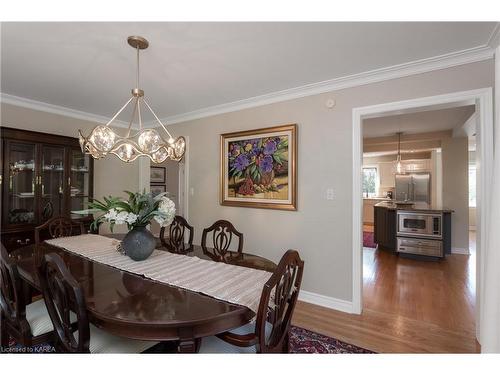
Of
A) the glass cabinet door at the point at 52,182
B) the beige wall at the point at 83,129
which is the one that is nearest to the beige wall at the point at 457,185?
the beige wall at the point at 83,129

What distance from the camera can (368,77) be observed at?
2408 millimetres

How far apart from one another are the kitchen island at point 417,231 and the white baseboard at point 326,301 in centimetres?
265

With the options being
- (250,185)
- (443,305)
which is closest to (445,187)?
(443,305)

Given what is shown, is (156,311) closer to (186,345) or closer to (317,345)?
(186,345)

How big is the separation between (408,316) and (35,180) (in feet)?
14.3

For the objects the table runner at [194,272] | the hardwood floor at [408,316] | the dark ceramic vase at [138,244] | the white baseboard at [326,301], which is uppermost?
the dark ceramic vase at [138,244]

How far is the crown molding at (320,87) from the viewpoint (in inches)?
79.0

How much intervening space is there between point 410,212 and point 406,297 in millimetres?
2087

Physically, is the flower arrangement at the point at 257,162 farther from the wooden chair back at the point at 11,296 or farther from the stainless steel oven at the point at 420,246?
the stainless steel oven at the point at 420,246

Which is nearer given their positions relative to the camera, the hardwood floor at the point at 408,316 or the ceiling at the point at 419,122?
the hardwood floor at the point at 408,316

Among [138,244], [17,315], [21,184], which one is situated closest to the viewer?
[17,315]

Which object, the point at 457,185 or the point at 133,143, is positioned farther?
the point at 457,185

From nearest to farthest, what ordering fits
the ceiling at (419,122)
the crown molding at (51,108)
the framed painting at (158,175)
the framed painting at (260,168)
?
the framed painting at (260,168) → the crown molding at (51,108) → the ceiling at (419,122) → the framed painting at (158,175)

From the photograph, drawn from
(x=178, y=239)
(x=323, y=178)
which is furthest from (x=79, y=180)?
(x=323, y=178)
